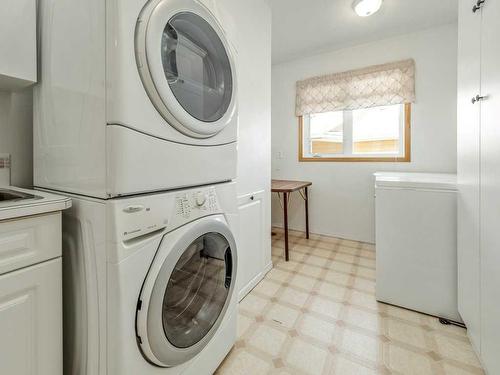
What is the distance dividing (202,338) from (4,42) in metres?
1.30

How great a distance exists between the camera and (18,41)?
867mm

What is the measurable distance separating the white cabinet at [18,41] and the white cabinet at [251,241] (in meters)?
1.17

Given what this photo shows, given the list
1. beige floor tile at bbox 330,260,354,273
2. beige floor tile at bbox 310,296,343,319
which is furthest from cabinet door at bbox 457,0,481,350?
beige floor tile at bbox 330,260,354,273

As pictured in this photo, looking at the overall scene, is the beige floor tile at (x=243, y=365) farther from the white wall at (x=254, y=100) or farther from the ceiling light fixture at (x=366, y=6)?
the ceiling light fixture at (x=366, y=6)

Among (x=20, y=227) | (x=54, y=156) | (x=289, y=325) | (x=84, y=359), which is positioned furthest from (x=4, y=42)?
(x=289, y=325)

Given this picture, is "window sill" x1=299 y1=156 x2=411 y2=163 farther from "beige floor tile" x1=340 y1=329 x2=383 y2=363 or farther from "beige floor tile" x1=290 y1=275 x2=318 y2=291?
"beige floor tile" x1=340 y1=329 x2=383 y2=363

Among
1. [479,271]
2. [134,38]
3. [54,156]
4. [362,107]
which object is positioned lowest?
[479,271]

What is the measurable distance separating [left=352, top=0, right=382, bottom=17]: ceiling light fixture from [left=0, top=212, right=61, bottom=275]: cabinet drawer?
8.16 ft

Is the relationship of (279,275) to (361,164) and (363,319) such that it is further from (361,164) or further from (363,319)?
(361,164)

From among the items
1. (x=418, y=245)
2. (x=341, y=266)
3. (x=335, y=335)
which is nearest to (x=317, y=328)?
(x=335, y=335)

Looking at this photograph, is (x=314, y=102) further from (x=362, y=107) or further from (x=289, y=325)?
(x=289, y=325)

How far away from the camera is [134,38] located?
0.68m

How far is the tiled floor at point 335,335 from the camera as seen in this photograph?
1158 mm

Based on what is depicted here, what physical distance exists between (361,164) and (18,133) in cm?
293
